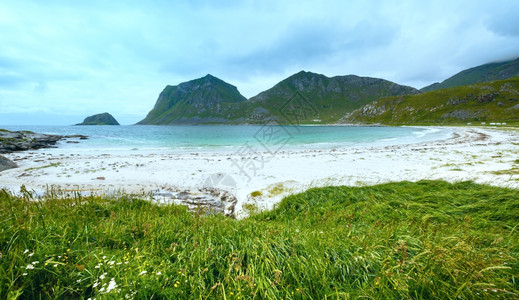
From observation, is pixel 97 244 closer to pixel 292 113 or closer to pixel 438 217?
pixel 438 217

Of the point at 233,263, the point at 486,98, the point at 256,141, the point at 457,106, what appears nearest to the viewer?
the point at 233,263

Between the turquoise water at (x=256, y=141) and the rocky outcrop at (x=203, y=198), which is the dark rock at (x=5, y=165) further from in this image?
the rocky outcrop at (x=203, y=198)

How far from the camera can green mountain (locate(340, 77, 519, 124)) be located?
4228 inches

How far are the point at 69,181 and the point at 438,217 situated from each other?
1794cm

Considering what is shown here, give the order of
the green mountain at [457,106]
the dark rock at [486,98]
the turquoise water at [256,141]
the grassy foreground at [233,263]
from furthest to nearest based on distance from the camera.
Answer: the dark rock at [486,98], the green mountain at [457,106], the turquoise water at [256,141], the grassy foreground at [233,263]

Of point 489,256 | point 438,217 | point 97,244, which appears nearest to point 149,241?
point 97,244

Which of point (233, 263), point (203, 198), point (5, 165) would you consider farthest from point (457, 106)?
point (5, 165)

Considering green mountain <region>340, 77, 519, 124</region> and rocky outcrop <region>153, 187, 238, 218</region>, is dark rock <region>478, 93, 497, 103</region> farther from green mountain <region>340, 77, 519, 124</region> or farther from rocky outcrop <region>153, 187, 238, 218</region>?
rocky outcrop <region>153, 187, 238, 218</region>

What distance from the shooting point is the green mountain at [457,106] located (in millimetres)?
107400

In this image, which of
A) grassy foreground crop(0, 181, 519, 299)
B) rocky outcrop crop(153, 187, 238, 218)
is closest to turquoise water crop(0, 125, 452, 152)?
rocky outcrop crop(153, 187, 238, 218)

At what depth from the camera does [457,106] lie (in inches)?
4916

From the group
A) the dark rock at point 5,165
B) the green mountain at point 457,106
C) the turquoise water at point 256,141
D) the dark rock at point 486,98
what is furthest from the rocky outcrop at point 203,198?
the dark rock at point 486,98

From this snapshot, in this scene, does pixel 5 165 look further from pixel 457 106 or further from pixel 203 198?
pixel 457 106

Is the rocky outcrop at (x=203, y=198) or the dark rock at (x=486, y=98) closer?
the rocky outcrop at (x=203, y=198)
